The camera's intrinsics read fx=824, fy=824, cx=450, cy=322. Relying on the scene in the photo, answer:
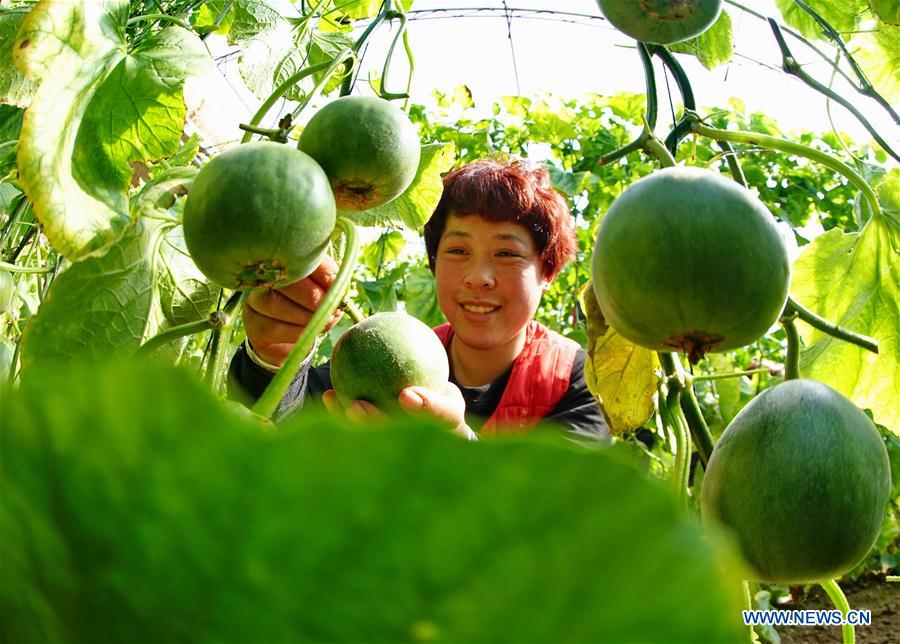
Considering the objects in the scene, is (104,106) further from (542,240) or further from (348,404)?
(542,240)

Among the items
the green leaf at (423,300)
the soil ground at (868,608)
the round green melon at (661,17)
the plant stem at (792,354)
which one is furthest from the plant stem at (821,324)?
the soil ground at (868,608)

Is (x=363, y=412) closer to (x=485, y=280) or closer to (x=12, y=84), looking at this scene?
(x=12, y=84)

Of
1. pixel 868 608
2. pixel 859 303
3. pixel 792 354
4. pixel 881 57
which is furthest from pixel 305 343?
pixel 868 608

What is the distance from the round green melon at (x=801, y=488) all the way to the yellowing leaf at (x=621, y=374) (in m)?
0.26

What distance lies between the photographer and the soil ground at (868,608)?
3.77m

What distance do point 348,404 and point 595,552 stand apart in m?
0.67

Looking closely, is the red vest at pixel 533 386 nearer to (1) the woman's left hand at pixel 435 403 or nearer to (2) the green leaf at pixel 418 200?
(2) the green leaf at pixel 418 200

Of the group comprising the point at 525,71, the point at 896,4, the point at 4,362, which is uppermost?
the point at 525,71

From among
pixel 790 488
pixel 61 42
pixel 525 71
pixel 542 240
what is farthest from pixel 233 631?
pixel 525 71

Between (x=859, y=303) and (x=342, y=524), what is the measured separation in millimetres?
1094

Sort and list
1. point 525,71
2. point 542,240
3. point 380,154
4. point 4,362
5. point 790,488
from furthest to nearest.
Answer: point 525,71
point 542,240
point 4,362
point 380,154
point 790,488

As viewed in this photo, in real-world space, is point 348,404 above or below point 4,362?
above

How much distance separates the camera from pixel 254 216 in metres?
0.63

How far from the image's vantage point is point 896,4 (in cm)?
115
